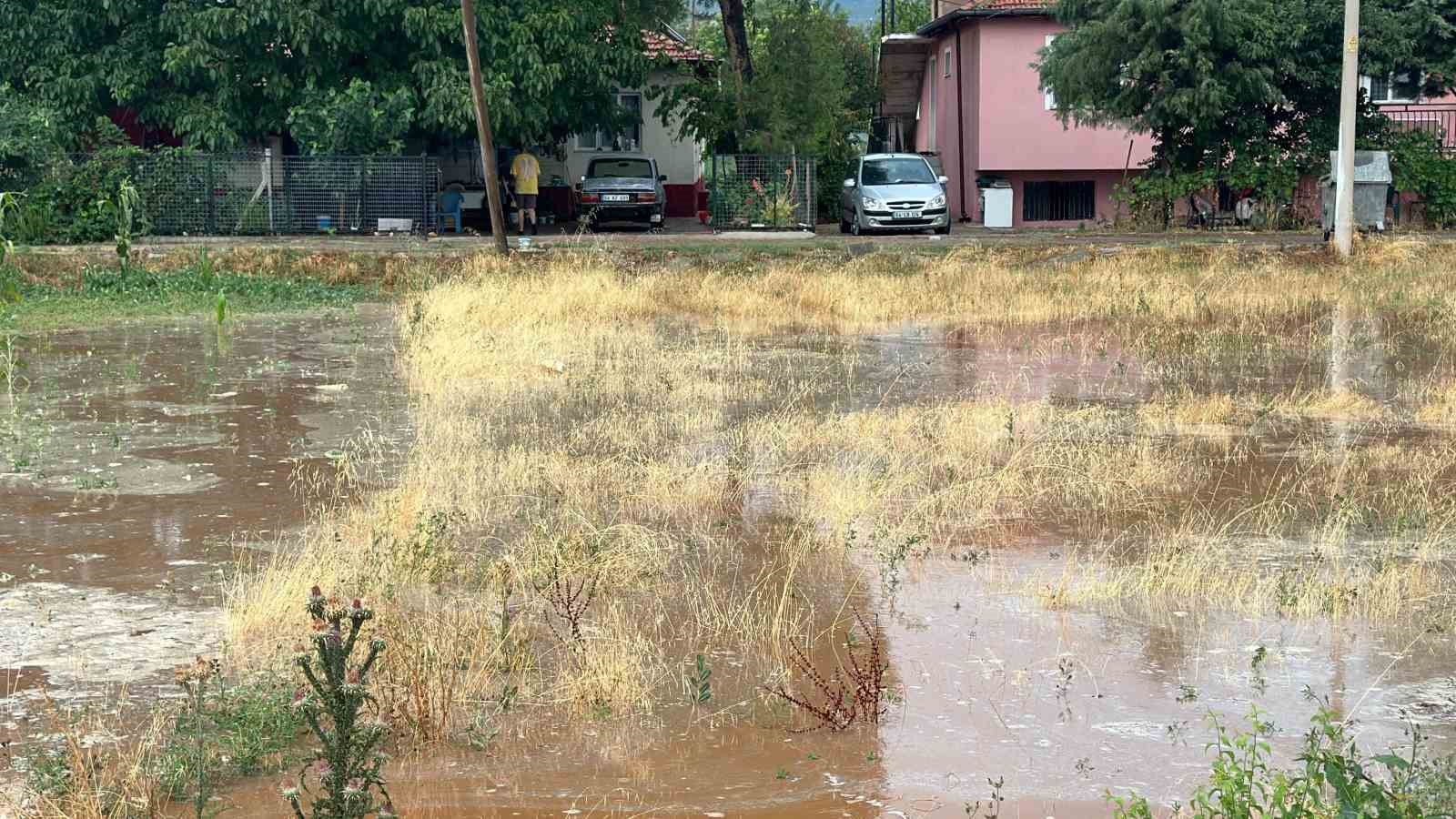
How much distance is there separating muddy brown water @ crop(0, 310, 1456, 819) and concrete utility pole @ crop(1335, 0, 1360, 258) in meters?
13.3

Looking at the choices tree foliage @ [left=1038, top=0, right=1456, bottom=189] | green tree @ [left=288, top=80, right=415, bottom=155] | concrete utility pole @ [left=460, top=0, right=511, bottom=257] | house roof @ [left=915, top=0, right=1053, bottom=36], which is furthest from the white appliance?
concrete utility pole @ [left=460, top=0, right=511, bottom=257]

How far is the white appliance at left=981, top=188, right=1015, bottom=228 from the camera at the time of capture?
1516 inches

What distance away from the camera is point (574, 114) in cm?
3588

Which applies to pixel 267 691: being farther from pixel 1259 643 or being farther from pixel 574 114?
pixel 574 114

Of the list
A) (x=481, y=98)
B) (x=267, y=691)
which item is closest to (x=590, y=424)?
(x=267, y=691)

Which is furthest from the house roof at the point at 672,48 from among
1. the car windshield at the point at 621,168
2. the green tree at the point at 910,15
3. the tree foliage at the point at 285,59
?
the green tree at the point at 910,15

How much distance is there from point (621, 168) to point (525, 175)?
3211mm

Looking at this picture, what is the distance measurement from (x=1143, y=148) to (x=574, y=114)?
13136 mm

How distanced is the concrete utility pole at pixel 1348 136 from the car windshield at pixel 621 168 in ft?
52.9

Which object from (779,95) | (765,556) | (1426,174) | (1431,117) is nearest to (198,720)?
(765,556)

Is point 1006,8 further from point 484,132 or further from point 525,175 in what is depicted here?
point 484,132

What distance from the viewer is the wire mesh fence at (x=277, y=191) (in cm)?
3203

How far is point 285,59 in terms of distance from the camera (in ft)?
111

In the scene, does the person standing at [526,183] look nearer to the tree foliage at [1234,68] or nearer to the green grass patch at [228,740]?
the tree foliage at [1234,68]
